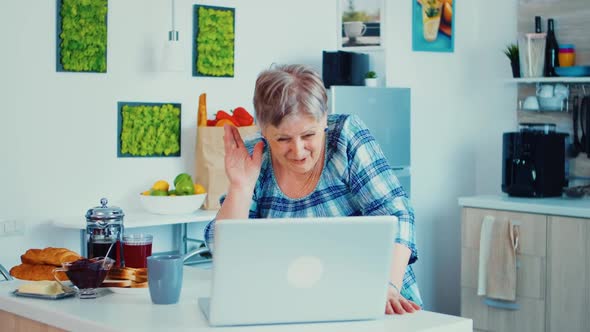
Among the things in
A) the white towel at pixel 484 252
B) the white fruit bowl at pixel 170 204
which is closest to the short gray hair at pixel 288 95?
the white fruit bowl at pixel 170 204

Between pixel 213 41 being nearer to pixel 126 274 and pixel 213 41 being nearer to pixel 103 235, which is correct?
pixel 103 235

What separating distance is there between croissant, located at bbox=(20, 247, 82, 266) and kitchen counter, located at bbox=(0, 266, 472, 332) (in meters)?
0.15

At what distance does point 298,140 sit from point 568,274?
106 inches

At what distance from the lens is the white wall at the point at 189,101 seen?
13.9 ft

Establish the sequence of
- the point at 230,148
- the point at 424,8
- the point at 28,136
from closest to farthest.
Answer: the point at 230,148 < the point at 28,136 < the point at 424,8

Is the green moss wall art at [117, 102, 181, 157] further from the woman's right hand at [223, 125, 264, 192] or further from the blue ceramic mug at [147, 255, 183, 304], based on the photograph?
the blue ceramic mug at [147, 255, 183, 304]

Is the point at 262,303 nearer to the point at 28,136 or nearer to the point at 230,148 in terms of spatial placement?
the point at 230,148

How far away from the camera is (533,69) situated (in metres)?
5.14

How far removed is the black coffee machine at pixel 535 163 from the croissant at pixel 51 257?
305 cm

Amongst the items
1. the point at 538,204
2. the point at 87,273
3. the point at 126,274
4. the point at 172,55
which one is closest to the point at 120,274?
the point at 126,274

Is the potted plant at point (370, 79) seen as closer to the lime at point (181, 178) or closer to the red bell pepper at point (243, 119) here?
the red bell pepper at point (243, 119)

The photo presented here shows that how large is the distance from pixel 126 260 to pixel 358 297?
779 millimetres

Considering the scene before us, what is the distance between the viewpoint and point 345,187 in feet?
8.17

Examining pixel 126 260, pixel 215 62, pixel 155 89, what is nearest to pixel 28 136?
pixel 155 89
